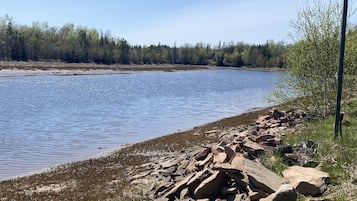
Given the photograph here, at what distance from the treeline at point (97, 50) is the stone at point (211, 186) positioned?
90.7 m

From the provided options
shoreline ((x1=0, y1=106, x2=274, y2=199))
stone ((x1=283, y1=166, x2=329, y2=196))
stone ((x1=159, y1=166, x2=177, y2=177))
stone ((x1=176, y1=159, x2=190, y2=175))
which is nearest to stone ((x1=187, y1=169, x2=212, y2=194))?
stone ((x1=283, y1=166, x2=329, y2=196))

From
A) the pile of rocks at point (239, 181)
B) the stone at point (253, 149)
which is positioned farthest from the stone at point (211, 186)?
the stone at point (253, 149)

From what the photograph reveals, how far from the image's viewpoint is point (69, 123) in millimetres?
28391

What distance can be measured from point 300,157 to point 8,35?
400 ft

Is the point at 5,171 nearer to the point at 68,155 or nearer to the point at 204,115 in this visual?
the point at 68,155

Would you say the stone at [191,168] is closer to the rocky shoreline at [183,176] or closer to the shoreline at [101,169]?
the rocky shoreline at [183,176]

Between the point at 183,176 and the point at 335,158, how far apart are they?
4.53m

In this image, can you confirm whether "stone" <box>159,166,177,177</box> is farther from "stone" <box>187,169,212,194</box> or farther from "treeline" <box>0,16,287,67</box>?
"treeline" <box>0,16,287,67</box>

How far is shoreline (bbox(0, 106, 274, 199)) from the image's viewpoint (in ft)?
44.1

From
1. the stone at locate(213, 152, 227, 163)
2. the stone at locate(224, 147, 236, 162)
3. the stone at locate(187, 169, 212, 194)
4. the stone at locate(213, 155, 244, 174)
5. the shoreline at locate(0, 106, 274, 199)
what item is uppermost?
the stone at locate(213, 155, 244, 174)

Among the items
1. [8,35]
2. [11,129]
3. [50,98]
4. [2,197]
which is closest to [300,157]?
[2,197]

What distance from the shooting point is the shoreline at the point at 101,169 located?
13.4m

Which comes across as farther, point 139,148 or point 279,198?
point 139,148

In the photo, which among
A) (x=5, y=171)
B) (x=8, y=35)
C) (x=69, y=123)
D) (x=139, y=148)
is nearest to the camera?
(x=5, y=171)
